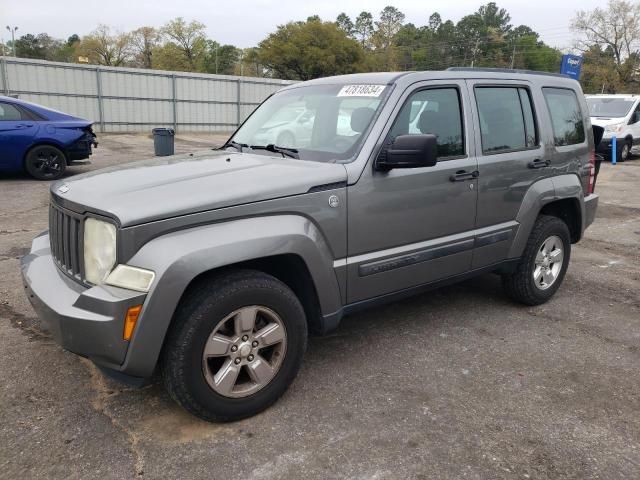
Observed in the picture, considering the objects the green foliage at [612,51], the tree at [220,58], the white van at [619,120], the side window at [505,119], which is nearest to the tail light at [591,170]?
the side window at [505,119]

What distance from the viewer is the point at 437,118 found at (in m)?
3.73

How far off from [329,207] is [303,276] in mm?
419

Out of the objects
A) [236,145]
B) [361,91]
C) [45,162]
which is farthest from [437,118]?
[45,162]

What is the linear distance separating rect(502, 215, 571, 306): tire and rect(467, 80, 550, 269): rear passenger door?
12.6 inches

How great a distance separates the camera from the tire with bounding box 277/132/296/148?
11.9 ft

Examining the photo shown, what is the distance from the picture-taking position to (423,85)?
3623 mm

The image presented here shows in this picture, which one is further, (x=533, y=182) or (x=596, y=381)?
(x=533, y=182)

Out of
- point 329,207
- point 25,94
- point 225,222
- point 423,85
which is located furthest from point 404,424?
point 25,94

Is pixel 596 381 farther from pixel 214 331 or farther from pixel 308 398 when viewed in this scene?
pixel 214 331

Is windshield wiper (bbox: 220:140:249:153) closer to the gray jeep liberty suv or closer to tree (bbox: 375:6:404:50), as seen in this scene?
the gray jeep liberty suv

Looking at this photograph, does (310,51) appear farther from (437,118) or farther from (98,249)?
(98,249)

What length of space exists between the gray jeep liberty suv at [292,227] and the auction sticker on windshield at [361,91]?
0.01m

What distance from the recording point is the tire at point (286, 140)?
3631 mm

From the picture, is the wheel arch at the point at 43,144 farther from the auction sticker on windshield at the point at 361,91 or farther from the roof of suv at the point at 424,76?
the auction sticker on windshield at the point at 361,91
